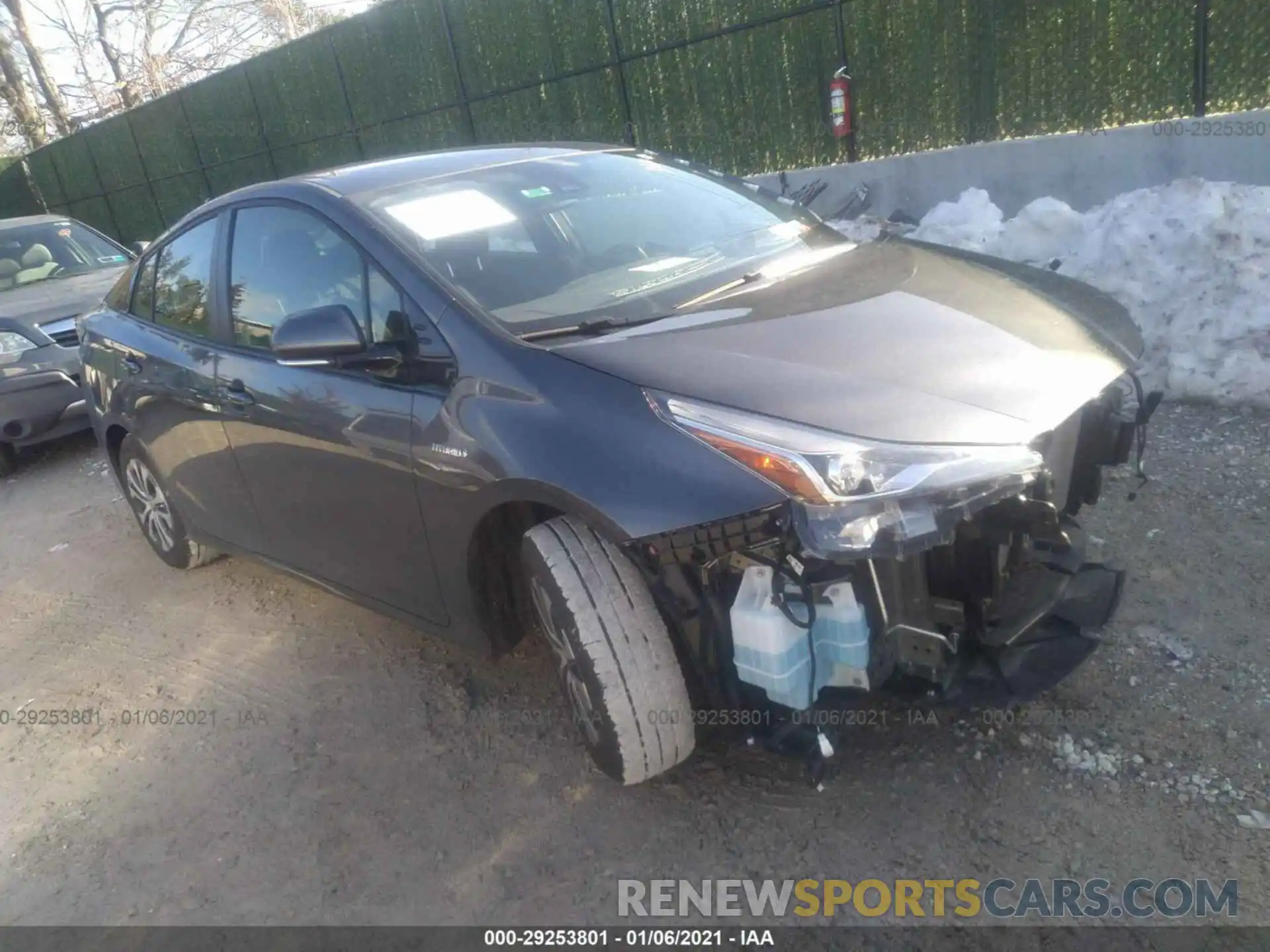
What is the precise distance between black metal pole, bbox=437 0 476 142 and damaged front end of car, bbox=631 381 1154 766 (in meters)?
10.4

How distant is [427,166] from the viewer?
11.6ft

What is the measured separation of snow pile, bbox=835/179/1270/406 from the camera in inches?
186

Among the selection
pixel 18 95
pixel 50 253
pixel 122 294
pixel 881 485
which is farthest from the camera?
pixel 18 95

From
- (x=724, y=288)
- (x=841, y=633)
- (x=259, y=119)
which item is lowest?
(x=841, y=633)

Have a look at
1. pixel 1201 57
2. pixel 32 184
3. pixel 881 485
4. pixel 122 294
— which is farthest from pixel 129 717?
pixel 32 184

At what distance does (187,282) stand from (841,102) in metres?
5.75

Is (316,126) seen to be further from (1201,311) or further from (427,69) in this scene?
(1201,311)

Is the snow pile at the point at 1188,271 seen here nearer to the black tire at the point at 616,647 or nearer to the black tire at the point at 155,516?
the black tire at the point at 616,647

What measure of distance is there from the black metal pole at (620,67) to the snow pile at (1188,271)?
532cm

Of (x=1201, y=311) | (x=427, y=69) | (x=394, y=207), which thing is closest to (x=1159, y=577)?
(x=1201, y=311)

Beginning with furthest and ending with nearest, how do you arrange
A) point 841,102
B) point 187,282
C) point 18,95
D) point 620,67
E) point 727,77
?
point 18,95 → point 620,67 → point 727,77 → point 841,102 → point 187,282

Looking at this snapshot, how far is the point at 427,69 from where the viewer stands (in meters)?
12.1

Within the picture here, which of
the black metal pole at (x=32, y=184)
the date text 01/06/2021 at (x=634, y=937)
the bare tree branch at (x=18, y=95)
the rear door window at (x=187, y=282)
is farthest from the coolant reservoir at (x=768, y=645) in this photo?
the bare tree branch at (x=18, y=95)

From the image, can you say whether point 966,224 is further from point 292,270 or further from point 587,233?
point 292,270
